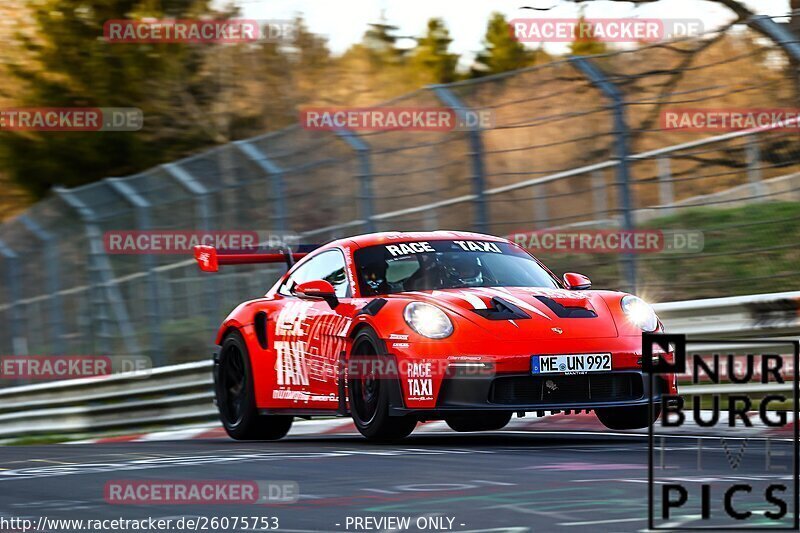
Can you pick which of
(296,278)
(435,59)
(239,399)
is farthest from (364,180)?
(435,59)

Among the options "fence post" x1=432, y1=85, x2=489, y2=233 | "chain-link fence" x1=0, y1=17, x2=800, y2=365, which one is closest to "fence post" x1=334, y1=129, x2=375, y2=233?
"chain-link fence" x1=0, y1=17, x2=800, y2=365

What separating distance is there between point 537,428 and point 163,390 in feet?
17.2

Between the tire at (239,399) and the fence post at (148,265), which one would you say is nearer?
the tire at (239,399)

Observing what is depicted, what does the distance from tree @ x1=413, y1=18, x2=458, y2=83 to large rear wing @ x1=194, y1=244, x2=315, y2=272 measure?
81.7 ft

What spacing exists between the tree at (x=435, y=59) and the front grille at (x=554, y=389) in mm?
28033

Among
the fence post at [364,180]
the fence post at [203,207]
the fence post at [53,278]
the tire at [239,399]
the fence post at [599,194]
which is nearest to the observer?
the tire at [239,399]

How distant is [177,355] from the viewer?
16328 millimetres

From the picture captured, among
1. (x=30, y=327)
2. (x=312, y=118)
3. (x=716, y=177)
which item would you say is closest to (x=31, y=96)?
(x=30, y=327)

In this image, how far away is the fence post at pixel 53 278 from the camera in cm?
1762

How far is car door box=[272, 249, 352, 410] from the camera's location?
948 centimetres

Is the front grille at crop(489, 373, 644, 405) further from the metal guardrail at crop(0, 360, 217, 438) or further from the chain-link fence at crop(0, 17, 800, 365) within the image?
the metal guardrail at crop(0, 360, 217, 438)

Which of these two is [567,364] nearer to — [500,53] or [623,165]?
[623,165]

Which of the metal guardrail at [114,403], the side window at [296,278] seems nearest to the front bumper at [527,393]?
the side window at [296,278]

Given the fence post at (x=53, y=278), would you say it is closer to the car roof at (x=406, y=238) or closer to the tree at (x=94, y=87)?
the car roof at (x=406, y=238)
